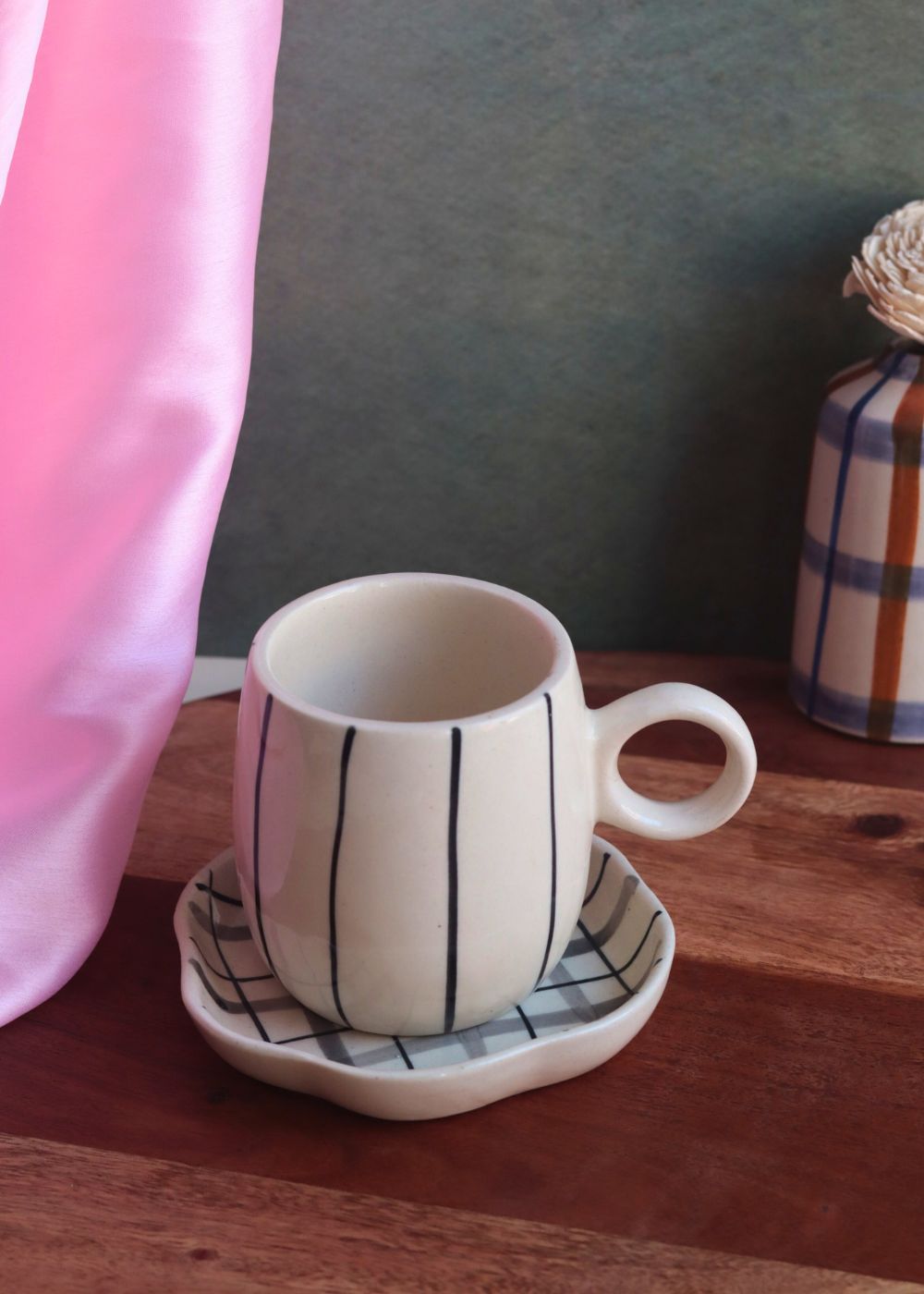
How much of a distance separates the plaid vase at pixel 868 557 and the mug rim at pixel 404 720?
0.66ft

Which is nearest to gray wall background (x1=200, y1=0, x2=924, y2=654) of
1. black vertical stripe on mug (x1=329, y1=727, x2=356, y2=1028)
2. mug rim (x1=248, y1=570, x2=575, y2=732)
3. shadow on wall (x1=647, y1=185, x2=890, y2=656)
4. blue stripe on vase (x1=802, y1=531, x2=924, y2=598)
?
shadow on wall (x1=647, y1=185, x2=890, y2=656)

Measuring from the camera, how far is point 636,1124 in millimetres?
372

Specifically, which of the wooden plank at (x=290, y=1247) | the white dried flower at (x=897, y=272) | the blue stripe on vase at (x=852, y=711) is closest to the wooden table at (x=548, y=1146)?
the wooden plank at (x=290, y=1247)

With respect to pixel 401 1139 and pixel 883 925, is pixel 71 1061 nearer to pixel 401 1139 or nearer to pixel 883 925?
pixel 401 1139

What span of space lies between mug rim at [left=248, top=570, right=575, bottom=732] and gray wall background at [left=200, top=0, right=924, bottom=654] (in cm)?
24

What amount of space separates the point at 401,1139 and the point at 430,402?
387 mm

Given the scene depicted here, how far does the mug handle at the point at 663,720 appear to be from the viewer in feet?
1.26

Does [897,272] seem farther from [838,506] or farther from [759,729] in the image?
[759,729]

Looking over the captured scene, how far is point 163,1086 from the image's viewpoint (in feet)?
1.26

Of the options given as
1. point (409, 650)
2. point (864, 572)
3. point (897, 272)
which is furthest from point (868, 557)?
point (409, 650)

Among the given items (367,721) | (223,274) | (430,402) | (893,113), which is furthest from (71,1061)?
(893,113)

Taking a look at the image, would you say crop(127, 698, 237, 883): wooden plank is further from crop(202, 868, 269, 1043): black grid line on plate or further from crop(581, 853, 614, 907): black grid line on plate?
crop(581, 853, 614, 907): black grid line on plate

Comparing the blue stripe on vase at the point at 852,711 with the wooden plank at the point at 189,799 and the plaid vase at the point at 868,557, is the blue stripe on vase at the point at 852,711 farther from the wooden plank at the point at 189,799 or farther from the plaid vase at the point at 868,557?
the wooden plank at the point at 189,799

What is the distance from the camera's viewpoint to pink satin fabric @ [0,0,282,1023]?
1.33 ft
